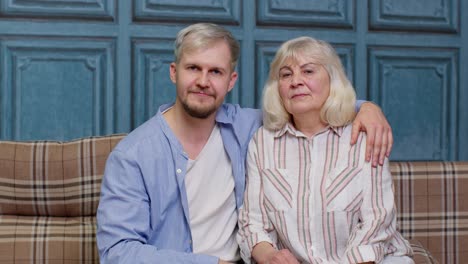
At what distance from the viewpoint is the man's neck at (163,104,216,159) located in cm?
212

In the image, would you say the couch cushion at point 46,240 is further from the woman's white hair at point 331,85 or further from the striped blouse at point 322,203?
the woman's white hair at point 331,85

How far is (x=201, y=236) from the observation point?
6.86ft

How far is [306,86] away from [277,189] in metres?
0.29

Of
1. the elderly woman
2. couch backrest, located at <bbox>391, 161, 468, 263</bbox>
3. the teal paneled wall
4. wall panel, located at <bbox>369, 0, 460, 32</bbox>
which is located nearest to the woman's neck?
the elderly woman

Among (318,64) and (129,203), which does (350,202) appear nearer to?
(318,64)

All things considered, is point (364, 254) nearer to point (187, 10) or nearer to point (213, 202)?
point (213, 202)

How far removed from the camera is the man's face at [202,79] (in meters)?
2.04

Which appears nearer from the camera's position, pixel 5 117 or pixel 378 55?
pixel 5 117

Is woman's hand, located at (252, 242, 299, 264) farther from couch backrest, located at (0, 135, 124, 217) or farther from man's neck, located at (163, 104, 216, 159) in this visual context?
couch backrest, located at (0, 135, 124, 217)

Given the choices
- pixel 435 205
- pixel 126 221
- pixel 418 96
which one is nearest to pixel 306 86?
pixel 126 221

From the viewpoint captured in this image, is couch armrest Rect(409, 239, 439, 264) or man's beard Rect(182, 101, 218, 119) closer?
man's beard Rect(182, 101, 218, 119)

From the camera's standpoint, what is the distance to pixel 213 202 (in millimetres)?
2107

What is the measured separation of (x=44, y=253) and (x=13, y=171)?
0.85 feet

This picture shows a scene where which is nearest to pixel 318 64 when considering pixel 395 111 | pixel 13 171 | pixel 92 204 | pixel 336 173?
pixel 336 173
